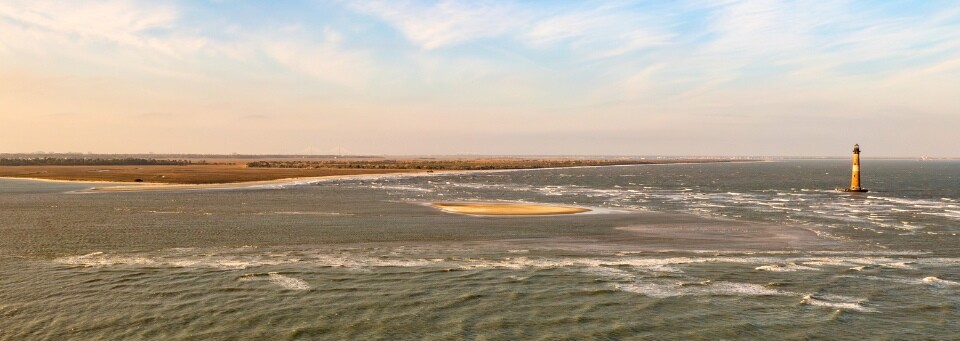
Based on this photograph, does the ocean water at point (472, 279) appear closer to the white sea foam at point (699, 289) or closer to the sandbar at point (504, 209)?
the white sea foam at point (699, 289)

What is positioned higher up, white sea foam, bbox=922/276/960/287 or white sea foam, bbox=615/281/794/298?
white sea foam, bbox=615/281/794/298

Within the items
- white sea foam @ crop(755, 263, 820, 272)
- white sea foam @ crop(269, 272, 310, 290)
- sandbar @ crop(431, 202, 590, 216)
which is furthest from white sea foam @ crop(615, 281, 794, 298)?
sandbar @ crop(431, 202, 590, 216)

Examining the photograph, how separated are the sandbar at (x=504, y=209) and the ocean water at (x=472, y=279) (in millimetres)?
7500

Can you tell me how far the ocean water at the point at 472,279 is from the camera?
1617cm

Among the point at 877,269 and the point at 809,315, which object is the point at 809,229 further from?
the point at 809,315

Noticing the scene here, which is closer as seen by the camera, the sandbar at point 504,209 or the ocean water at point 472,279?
the ocean water at point 472,279

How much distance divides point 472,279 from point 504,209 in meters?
30.1

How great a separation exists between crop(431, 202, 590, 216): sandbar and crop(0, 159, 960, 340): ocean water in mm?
7500

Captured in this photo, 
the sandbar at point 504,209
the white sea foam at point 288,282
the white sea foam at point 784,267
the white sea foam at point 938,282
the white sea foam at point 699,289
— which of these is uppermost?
the white sea foam at point 288,282

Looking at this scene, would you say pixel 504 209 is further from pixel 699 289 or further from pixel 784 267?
pixel 699 289

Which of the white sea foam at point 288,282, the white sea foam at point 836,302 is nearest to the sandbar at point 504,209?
the white sea foam at point 288,282

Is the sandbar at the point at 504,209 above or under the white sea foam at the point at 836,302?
under

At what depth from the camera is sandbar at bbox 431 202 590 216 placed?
49062 mm

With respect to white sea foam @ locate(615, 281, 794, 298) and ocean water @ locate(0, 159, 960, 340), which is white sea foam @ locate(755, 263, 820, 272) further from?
white sea foam @ locate(615, 281, 794, 298)
